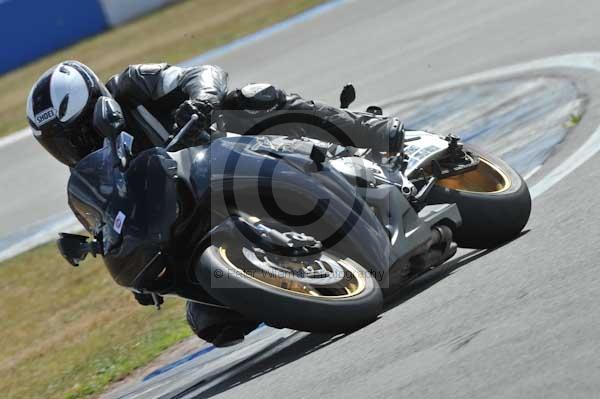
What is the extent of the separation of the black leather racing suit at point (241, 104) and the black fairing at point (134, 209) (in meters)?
0.60

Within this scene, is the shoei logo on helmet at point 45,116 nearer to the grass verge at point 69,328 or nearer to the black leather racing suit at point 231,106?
the black leather racing suit at point 231,106

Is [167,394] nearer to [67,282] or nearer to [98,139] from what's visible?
[98,139]

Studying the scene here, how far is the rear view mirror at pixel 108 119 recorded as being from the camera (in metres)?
4.73

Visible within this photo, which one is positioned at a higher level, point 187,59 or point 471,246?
point 471,246

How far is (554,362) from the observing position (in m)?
3.10

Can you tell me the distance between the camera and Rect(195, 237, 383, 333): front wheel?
14.3 ft

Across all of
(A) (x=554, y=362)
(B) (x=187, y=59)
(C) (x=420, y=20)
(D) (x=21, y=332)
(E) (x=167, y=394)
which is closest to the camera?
(A) (x=554, y=362)

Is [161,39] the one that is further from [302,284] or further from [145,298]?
[302,284]

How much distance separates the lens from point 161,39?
862 inches

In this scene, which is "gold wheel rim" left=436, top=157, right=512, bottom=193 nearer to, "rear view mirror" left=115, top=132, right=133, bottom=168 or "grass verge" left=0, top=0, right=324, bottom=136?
"rear view mirror" left=115, top=132, right=133, bottom=168

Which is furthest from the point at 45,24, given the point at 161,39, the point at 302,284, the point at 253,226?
the point at 302,284

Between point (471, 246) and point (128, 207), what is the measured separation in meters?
2.04

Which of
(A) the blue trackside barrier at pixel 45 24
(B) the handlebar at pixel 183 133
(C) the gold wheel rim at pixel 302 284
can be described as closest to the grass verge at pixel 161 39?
(A) the blue trackside barrier at pixel 45 24

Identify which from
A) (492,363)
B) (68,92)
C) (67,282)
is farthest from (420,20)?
(492,363)
